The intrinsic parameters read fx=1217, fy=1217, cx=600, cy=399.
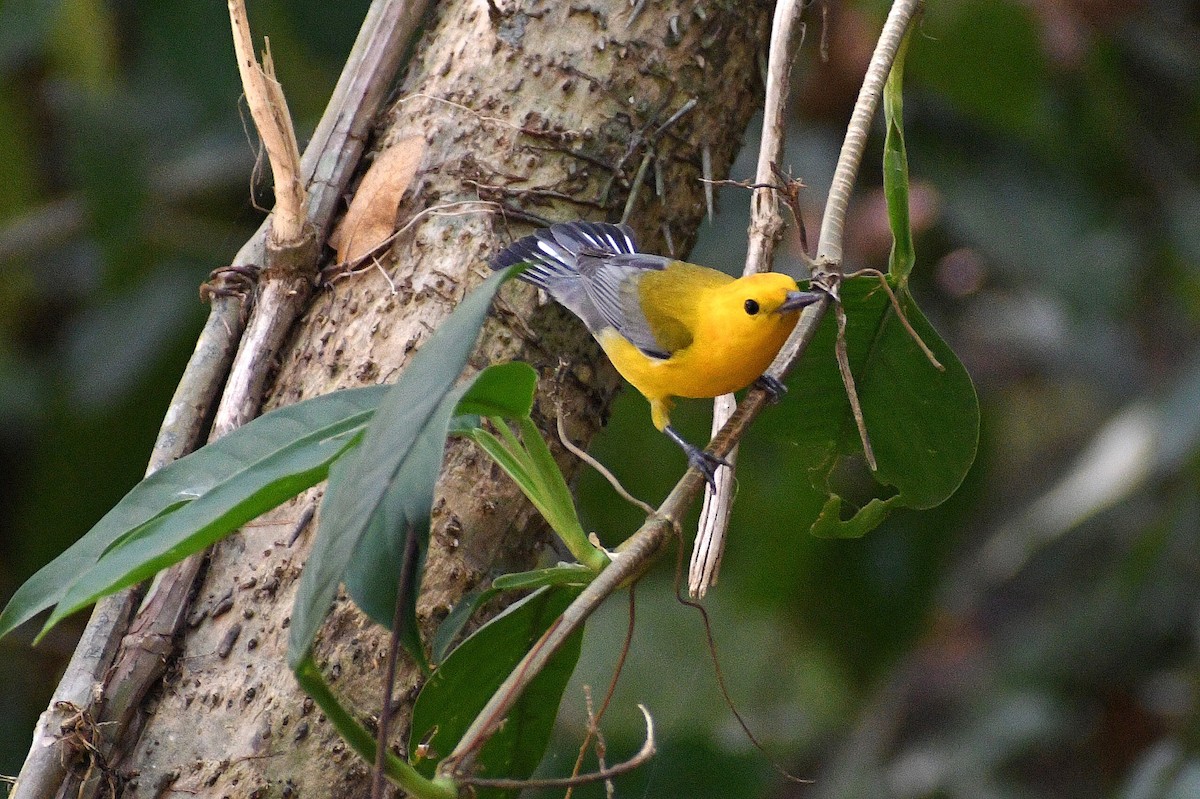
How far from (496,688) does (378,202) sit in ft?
2.72

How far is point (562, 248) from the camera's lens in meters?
2.02

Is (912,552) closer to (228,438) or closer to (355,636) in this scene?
(355,636)

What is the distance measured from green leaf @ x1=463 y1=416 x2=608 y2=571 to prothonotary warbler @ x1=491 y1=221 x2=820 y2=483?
27cm

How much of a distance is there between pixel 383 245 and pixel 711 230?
1.71m

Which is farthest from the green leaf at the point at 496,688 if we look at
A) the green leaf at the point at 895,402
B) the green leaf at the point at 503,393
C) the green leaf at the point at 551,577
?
the green leaf at the point at 895,402

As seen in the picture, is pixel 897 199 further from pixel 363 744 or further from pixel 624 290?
pixel 363 744

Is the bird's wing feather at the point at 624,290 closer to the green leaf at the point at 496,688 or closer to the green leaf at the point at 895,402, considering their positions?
the green leaf at the point at 895,402

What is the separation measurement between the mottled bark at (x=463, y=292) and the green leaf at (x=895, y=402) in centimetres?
40

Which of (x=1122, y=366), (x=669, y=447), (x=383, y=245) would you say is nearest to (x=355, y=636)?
(x=383, y=245)

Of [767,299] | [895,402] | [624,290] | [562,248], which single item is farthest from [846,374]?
[624,290]

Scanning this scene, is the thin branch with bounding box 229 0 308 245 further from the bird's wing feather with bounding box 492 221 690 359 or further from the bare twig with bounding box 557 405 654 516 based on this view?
the bare twig with bounding box 557 405 654 516

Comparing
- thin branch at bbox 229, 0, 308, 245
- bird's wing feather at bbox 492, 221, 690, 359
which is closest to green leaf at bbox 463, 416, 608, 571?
bird's wing feather at bbox 492, 221, 690, 359

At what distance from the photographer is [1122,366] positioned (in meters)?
4.92

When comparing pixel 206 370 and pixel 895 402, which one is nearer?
pixel 895 402
